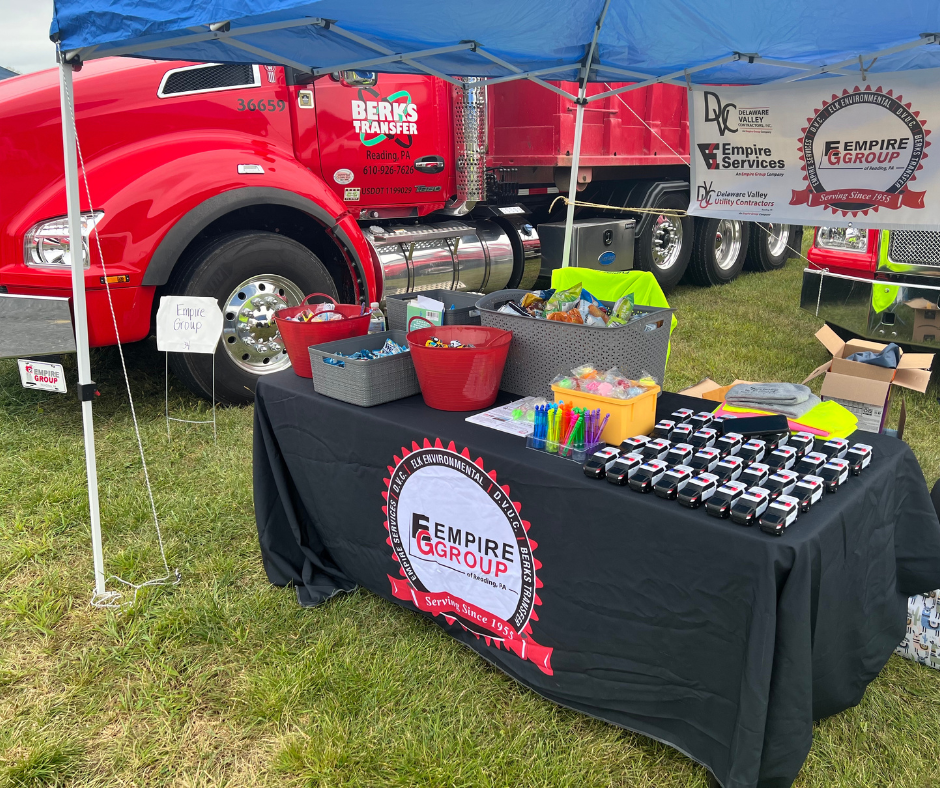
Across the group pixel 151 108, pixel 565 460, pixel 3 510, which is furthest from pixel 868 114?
pixel 3 510

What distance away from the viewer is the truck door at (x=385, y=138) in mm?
4793

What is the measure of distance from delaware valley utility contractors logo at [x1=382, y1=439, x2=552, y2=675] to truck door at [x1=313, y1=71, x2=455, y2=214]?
340 cm

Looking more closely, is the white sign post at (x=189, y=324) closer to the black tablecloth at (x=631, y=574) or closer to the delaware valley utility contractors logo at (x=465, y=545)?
the black tablecloth at (x=631, y=574)

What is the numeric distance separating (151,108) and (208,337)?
1.45 meters

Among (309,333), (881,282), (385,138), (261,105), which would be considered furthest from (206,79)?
(881,282)

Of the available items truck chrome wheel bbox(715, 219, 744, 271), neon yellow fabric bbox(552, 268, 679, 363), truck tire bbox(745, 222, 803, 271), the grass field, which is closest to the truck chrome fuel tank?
neon yellow fabric bbox(552, 268, 679, 363)

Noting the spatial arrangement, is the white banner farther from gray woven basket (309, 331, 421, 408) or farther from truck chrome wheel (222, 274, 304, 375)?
truck chrome wheel (222, 274, 304, 375)

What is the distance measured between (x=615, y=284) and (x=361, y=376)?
143 cm

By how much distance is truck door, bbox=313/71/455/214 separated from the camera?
189 inches

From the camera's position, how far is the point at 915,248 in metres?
4.32

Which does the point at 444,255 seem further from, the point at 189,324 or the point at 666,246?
the point at 666,246

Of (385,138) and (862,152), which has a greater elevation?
(385,138)

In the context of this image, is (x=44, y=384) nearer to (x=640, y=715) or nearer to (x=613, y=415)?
(x=613, y=415)

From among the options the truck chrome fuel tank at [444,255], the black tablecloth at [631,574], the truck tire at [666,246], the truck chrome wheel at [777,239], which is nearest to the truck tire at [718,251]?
the truck tire at [666,246]
